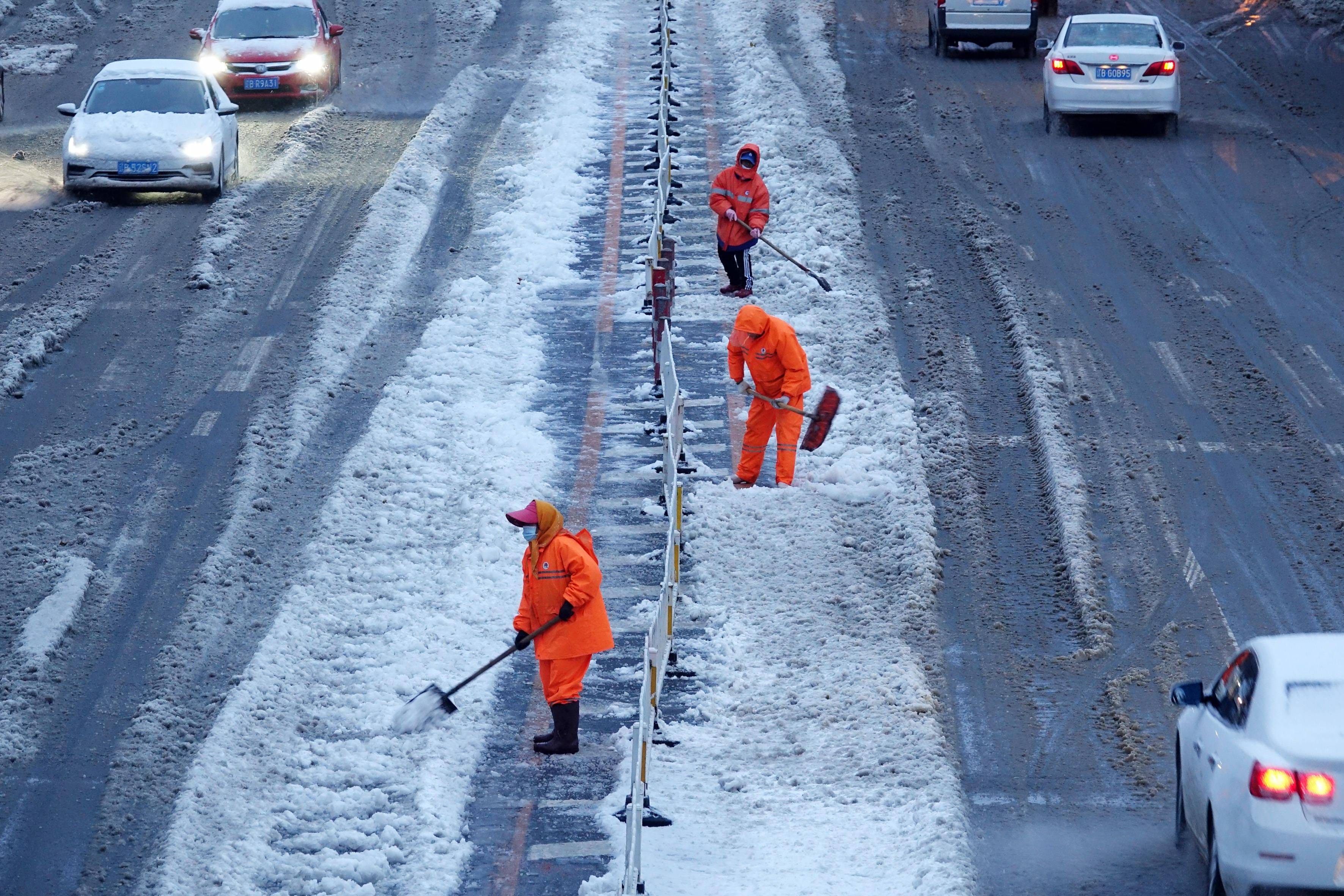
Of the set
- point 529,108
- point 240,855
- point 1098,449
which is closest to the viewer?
point 240,855

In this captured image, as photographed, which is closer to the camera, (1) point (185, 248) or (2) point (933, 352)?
(2) point (933, 352)

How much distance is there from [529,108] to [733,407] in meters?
11.0

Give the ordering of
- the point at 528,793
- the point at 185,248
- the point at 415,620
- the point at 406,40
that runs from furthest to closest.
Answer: the point at 406,40
the point at 185,248
the point at 415,620
the point at 528,793

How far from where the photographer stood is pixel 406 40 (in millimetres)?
29578

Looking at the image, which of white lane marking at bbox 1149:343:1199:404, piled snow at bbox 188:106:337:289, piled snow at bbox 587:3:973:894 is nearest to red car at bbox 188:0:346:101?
piled snow at bbox 188:106:337:289

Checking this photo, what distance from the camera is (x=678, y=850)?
8531 mm

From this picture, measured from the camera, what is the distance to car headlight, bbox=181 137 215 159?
1973 cm

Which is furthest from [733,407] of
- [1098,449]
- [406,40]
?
[406,40]

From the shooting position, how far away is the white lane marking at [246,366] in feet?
48.6

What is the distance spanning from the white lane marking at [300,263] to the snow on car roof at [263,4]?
745 cm

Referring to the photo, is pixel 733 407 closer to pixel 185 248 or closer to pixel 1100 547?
pixel 1100 547

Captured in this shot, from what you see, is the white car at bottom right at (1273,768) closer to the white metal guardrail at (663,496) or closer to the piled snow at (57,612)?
the white metal guardrail at (663,496)

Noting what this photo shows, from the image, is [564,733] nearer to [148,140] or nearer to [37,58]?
[148,140]

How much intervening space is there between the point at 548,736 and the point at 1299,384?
821 centimetres
